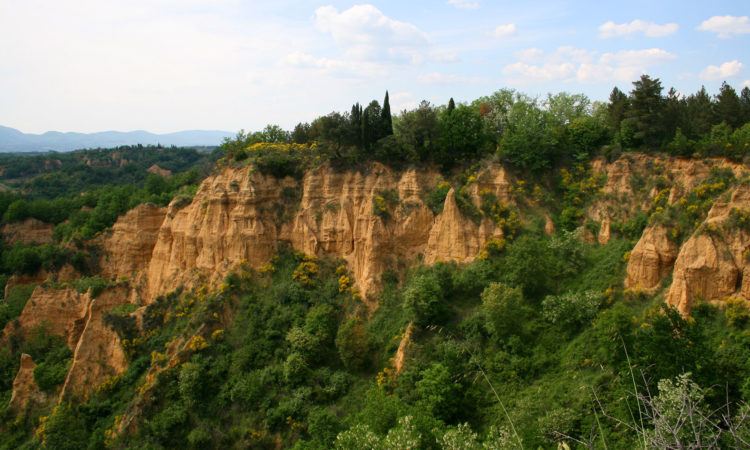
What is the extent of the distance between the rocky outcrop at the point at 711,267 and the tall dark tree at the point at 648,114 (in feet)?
35.3

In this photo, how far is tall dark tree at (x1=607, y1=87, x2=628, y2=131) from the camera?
36.6 m

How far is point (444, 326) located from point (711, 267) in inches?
519

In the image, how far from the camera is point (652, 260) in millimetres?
26719

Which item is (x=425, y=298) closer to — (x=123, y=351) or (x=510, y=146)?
(x=510, y=146)

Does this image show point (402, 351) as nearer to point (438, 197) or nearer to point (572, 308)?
point (572, 308)

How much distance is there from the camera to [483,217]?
33781mm

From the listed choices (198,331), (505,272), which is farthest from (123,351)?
(505,272)

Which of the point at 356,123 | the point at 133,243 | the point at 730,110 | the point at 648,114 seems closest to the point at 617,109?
the point at 648,114

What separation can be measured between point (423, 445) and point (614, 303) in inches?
481

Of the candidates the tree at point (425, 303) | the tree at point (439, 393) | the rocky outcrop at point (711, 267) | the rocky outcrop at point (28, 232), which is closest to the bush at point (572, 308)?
the rocky outcrop at point (711, 267)

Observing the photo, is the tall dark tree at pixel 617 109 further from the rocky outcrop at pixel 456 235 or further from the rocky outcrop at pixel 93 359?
the rocky outcrop at pixel 93 359

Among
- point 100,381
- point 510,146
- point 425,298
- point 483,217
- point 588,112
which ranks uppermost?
point 588,112

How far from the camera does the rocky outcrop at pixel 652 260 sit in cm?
2670

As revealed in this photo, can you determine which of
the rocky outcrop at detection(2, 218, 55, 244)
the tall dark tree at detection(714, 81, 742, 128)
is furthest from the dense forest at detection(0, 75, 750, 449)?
the rocky outcrop at detection(2, 218, 55, 244)
